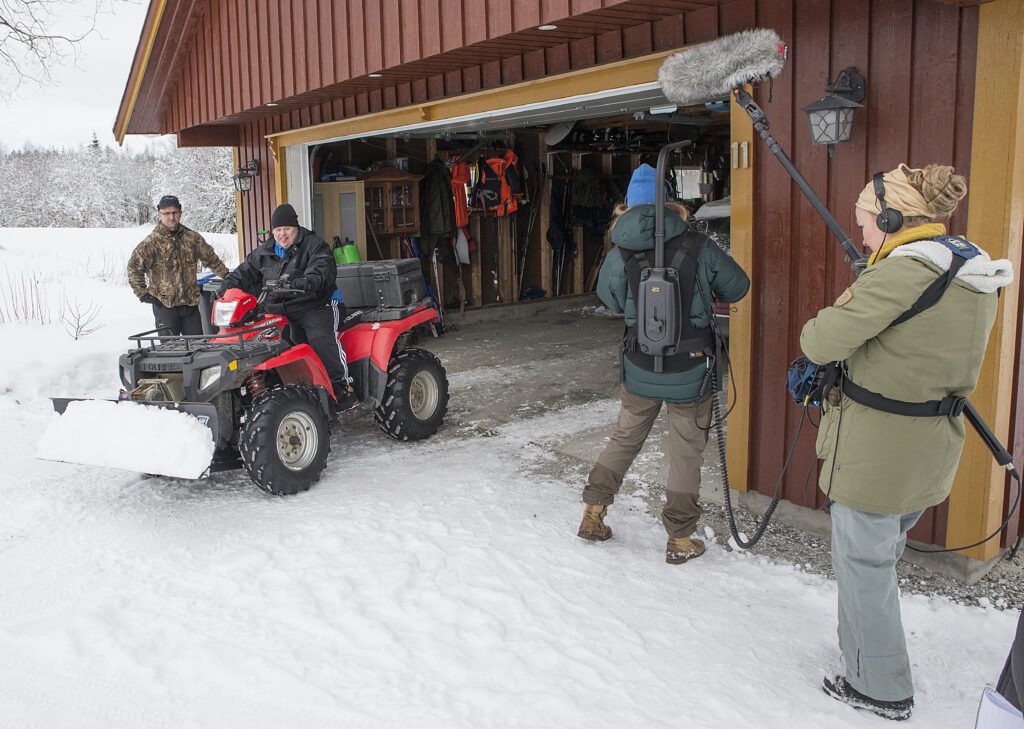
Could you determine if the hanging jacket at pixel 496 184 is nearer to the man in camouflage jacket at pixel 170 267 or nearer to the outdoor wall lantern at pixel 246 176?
the outdoor wall lantern at pixel 246 176

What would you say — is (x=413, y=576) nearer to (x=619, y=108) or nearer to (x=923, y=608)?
(x=923, y=608)

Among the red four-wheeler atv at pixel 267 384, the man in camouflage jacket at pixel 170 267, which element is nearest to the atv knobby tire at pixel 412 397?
the red four-wheeler atv at pixel 267 384

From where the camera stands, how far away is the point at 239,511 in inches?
171

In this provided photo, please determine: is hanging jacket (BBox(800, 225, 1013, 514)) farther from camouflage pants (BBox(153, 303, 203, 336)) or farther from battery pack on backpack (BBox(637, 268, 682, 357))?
camouflage pants (BBox(153, 303, 203, 336))

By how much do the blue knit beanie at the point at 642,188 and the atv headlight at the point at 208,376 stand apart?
2.25m

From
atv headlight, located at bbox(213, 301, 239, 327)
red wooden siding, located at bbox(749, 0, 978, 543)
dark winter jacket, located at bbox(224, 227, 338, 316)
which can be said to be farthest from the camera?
dark winter jacket, located at bbox(224, 227, 338, 316)

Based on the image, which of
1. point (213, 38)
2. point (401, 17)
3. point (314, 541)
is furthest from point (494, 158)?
point (314, 541)

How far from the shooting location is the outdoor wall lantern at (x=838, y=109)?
363cm

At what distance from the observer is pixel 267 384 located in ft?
16.1

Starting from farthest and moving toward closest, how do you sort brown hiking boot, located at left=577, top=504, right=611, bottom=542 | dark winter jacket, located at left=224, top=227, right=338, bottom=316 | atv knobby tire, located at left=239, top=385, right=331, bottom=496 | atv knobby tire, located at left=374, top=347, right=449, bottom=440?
1. atv knobby tire, located at left=374, top=347, right=449, bottom=440
2. dark winter jacket, located at left=224, top=227, right=338, bottom=316
3. atv knobby tire, located at left=239, top=385, right=331, bottom=496
4. brown hiking boot, located at left=577, top=504, right=611, bottom=542

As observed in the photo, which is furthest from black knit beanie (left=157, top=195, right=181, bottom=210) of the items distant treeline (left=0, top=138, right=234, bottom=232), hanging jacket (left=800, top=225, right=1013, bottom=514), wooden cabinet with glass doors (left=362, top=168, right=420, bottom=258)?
distant treeline (left=0, top=138, right=234, bottom=232)

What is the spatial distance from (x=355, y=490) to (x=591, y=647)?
203cm

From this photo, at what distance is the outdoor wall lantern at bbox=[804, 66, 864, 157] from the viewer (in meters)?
3.63

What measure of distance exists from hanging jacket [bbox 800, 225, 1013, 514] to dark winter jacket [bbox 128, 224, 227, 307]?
5.40m
